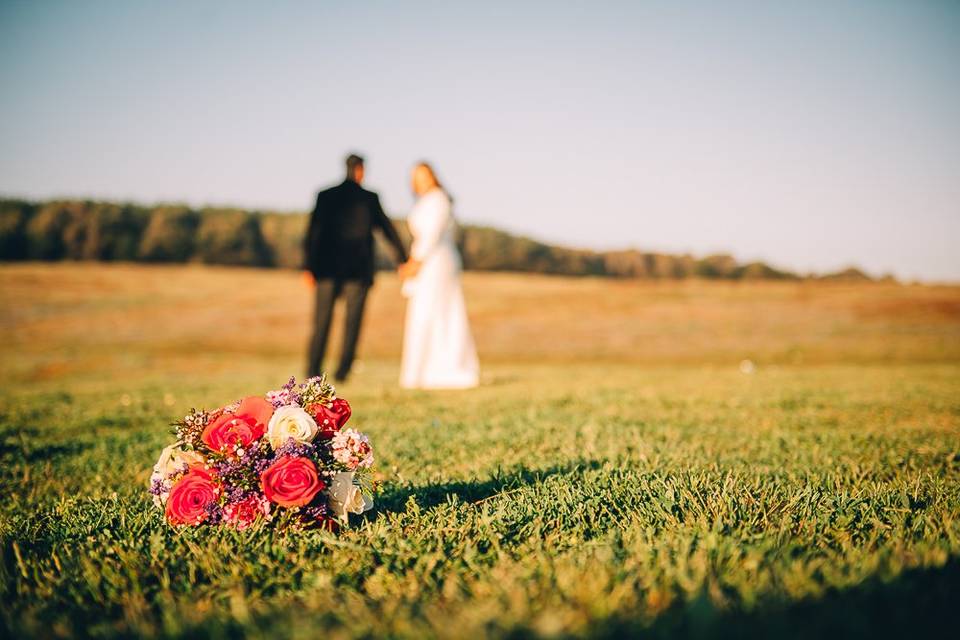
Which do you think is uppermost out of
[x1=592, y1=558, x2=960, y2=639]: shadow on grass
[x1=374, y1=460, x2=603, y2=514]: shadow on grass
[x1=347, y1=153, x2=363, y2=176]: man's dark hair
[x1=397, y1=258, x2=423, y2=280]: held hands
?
[x1=347, y1=153, x2=363, y2=176]: man's dark hair

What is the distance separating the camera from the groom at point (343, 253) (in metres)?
9.32

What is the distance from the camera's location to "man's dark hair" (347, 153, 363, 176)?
9.44m

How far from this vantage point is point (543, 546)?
240 cm

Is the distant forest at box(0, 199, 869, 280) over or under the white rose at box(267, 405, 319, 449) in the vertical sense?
over

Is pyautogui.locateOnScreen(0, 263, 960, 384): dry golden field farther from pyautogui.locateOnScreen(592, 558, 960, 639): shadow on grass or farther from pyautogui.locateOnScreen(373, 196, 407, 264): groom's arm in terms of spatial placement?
pyautogui.locateOnScreen(592, 558, 960, 639): shadow on grass

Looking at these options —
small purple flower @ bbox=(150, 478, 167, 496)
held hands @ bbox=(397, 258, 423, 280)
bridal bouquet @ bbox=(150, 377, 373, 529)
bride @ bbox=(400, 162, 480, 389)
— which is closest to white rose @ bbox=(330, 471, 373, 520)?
bridal bouquet @ bbox=(150, 377, 373, 529)

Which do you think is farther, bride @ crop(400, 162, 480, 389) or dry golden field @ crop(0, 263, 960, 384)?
dry golden field @ crop(0, 263, 960, 384)

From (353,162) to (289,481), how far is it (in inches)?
301

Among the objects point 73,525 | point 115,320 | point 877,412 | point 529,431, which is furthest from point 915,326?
point 115,320

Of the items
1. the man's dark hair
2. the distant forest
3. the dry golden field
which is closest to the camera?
the man's dark hair

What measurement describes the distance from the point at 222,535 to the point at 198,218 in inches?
1672

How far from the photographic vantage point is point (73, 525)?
2.83m

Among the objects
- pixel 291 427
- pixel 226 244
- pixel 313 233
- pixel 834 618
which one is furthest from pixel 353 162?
pixel 226 244

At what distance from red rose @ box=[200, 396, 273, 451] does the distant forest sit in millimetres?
34947
